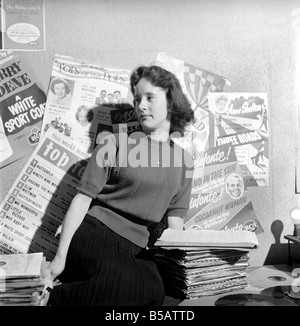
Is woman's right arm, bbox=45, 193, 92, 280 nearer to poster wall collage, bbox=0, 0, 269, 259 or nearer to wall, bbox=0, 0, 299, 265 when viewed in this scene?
poster wall collage, bbox=0, 0, 269, 259

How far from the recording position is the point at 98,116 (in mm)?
1768

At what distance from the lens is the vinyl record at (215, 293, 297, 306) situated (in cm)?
156

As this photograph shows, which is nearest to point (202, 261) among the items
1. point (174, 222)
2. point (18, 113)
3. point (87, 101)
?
point (174, 222)

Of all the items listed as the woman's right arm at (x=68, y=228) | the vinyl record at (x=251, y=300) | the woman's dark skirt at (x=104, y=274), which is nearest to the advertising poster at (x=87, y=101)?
the woman's right arm at (x=68, y=228)

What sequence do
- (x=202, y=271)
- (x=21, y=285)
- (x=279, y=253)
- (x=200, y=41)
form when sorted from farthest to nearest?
1. (x=279, y=253)
2. (x=200, y=41)
3. (x=202, y=271)
4. (x=21, y=285)

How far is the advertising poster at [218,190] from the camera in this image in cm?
180

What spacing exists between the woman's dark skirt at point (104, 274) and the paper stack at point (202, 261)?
80 mm

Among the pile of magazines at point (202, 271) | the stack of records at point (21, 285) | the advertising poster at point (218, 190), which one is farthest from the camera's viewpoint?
the advertising poster at point (218, 190)

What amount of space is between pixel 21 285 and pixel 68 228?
0.90 feet

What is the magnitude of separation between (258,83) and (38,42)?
0.84 metres

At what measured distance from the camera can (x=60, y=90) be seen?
1742 millimetres

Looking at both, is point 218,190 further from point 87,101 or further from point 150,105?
point 87,101

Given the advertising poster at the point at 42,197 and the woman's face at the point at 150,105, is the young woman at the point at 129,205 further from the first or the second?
the advertising poster at the point at 42,197

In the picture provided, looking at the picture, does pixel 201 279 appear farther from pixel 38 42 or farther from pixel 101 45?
pixel 38 42
